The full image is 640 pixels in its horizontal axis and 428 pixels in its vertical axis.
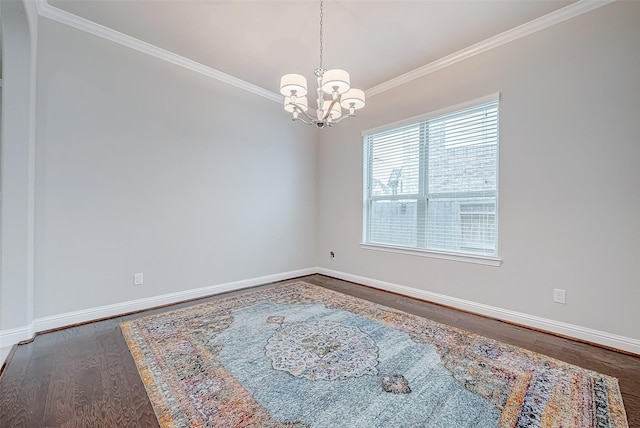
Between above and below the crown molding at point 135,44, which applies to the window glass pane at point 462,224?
below

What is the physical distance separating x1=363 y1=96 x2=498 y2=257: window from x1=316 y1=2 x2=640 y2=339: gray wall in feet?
0.50

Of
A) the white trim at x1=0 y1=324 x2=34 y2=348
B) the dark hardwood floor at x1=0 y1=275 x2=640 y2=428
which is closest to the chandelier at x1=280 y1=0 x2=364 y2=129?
the dark hardwood floor at x1=0 y1=275 x2=640 y2=428

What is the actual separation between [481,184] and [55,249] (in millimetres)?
4257

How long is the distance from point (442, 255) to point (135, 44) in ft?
13.6

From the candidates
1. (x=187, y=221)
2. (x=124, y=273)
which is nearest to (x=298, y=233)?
(x=187, y=221)

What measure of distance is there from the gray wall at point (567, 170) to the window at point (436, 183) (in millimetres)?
153

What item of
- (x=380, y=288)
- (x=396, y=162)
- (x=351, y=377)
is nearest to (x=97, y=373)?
(x=351, y=377)

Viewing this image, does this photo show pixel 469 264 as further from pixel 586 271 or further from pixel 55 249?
pixel 55 249

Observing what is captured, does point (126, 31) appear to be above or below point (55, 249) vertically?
above

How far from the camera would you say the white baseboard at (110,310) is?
226cm

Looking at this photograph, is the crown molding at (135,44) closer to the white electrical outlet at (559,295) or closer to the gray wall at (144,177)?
the gray wall at (144,177)

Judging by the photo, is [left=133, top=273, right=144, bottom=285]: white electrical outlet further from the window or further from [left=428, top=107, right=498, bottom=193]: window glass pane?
[left=428, top=107, right=498, bottom=193]: window glass pane

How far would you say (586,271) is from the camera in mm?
2371

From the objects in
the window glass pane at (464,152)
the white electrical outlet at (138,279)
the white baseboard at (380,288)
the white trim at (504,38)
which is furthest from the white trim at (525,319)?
the white electrical outlet at (138,279)
